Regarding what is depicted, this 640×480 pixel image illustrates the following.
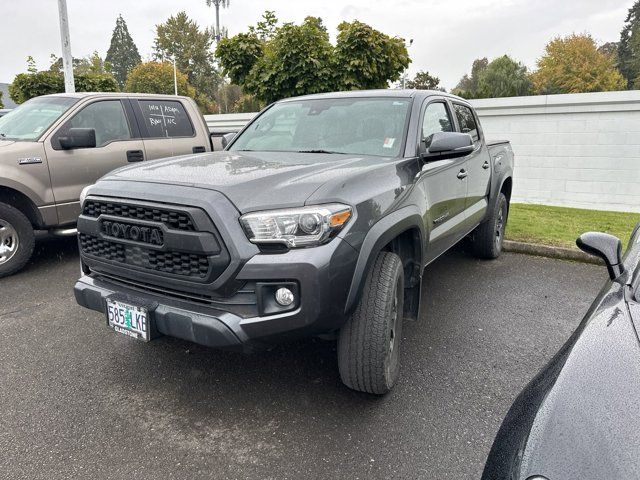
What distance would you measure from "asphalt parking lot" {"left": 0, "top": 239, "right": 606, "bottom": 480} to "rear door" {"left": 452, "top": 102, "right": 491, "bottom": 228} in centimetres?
95

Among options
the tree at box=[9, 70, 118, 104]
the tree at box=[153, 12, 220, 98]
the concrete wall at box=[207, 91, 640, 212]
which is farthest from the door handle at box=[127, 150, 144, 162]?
the tree at box=[153, 12, 220, 98]

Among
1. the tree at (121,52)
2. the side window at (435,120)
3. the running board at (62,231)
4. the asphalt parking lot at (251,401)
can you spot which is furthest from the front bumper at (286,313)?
the tree at (121,52)

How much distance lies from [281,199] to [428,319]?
2.09 meters

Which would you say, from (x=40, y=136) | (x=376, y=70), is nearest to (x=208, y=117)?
(x=376, y=70)

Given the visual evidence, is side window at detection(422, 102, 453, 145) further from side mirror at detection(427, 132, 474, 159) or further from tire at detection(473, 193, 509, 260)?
tire at detection(473, 193, 509, 260)

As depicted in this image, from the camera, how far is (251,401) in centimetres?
271

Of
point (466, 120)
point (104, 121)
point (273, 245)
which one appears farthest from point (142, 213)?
point (104, 121)

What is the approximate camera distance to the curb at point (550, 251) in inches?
210

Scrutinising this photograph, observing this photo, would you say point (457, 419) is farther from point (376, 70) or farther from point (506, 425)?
point (376, 70)

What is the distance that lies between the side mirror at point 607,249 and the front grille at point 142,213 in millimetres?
1874

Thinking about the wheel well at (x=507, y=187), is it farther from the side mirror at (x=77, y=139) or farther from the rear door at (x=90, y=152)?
the side mirror at (x=77, y=139)

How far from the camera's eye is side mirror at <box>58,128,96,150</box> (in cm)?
488

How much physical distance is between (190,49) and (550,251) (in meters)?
62.1

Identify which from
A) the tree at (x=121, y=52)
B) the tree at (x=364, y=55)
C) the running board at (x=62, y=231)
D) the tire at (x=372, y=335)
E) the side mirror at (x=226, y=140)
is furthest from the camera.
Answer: the tree at (x=121, y=52)
